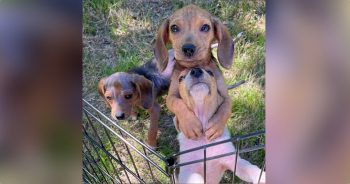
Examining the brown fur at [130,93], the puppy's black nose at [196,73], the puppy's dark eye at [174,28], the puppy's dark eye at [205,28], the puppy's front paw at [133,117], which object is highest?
the puppy's dark eye at [205,28]

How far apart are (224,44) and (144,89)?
0.22m

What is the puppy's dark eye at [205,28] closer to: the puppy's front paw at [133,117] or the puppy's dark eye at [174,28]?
the puppy's dark eye at [174,28]

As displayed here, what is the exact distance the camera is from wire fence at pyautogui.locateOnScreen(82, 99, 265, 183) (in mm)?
1185

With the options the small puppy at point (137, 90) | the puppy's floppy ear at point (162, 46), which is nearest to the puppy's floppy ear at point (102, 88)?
the small puppy at point (137, 90)

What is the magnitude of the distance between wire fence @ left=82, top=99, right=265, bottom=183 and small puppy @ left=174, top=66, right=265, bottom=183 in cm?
1

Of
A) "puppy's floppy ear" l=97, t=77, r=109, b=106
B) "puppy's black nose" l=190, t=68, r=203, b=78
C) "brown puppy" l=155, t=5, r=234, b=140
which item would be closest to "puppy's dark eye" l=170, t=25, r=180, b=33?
"brown puppy" l=155, t=5, r=234, b=140

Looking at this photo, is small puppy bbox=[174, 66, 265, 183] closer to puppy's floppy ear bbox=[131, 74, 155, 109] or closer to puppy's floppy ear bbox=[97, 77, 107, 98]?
puppy's floppy ear bbox=[131, 74, 155, 109]

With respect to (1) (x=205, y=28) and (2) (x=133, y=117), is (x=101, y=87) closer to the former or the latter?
(2) (x=133, y=117)

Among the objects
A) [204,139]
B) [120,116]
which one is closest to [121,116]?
[120,116]

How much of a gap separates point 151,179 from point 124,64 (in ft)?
0.98

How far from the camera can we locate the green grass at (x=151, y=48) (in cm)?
118

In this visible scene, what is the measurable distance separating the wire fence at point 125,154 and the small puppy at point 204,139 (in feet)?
0.04
